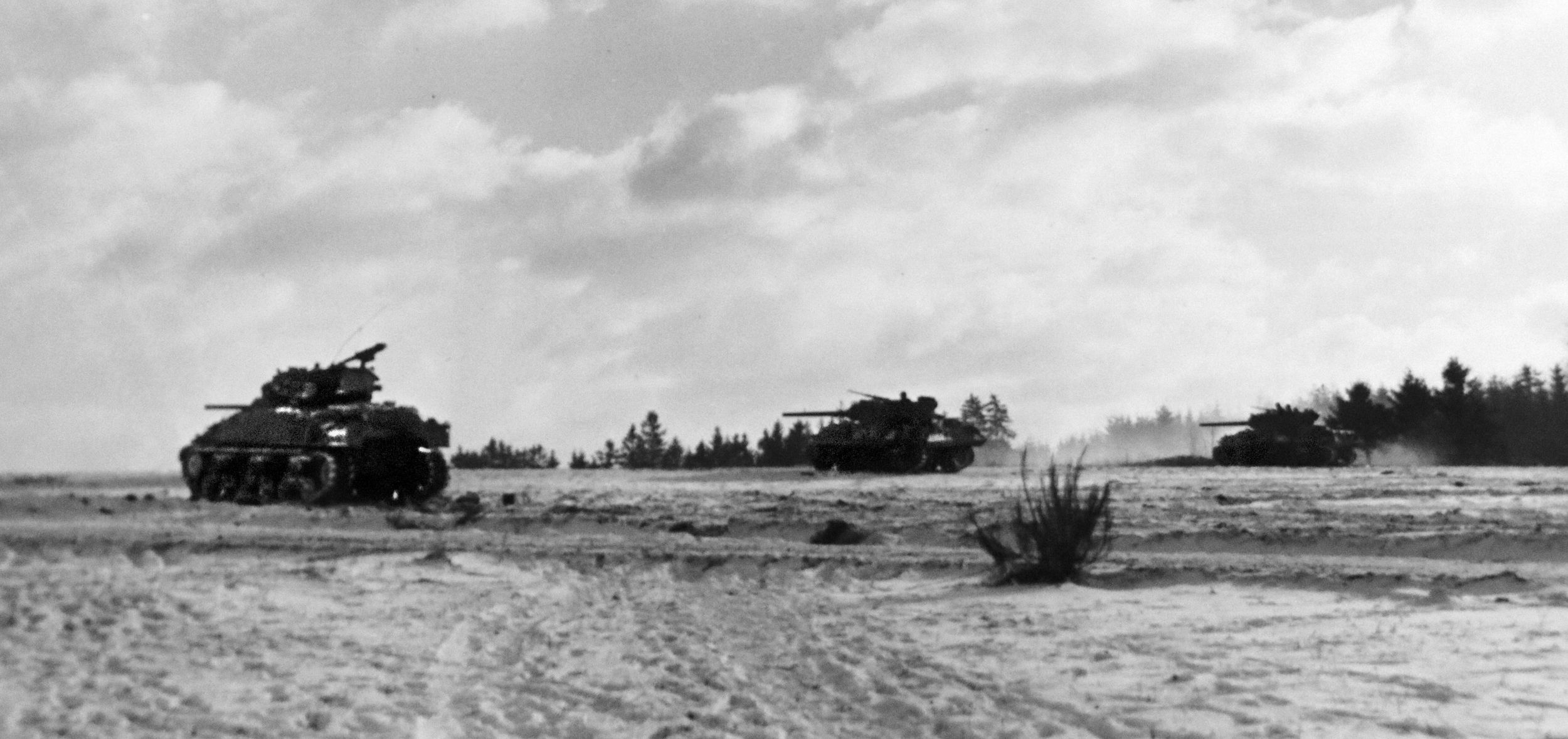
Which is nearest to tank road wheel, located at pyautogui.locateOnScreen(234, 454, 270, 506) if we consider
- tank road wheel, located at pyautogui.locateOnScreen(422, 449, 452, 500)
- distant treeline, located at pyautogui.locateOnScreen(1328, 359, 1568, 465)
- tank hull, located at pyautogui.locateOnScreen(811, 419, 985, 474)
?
tank road wheel, located at pyautogui.locateOnScreen(422, 449, 452, 500)

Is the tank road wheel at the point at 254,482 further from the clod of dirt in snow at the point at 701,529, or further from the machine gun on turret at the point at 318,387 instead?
the clod of dirt in snow at the point at 701,529

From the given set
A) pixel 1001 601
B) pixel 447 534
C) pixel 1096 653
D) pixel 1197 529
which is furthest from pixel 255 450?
pixel 1096 653

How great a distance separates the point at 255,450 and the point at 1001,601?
18153 mm

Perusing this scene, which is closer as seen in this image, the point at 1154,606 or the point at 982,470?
the point at 1154,606

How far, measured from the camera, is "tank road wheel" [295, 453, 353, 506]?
79.6 feet

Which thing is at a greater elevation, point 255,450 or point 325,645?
point 255,450

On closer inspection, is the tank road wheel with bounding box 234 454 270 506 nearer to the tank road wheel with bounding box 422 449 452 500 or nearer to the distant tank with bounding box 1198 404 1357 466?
the tank road wheel with bounding box 422 449 452 500

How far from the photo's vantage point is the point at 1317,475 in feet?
106

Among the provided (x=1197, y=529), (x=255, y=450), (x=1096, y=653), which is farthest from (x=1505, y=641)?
(x=255, y=450)

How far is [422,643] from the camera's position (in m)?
9.23

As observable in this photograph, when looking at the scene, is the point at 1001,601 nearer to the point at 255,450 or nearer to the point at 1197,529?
the point at 1197,529

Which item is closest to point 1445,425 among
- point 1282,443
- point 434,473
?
point 1282,443

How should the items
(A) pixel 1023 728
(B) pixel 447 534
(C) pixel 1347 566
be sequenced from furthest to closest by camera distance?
(B) pixel 447 534 < (C) pixel 1347 566 < (A) pixel 1023 728

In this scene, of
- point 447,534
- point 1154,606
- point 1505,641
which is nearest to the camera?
point 1505,641
